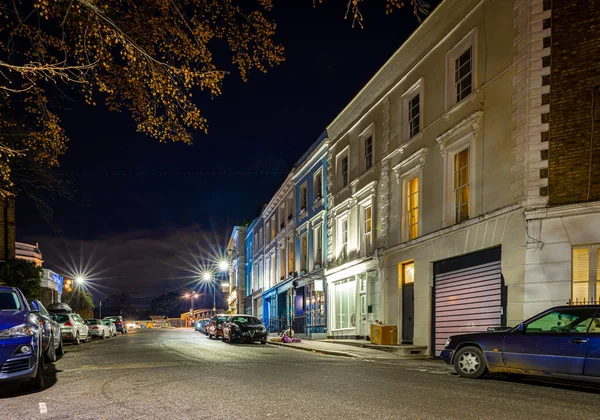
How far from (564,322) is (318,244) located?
884 inches

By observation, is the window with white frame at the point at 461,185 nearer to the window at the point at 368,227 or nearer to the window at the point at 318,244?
the window at the point at 368,227

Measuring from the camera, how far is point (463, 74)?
58.4 ft

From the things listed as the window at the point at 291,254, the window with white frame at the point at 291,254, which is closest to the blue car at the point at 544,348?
the window with white frame at the point at 291,254

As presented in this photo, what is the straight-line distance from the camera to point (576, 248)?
13039 mm

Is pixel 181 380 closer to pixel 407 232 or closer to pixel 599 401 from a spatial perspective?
pixel 599 401

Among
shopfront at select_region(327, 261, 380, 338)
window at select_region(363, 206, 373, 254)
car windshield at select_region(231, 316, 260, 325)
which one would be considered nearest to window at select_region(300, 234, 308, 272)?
shopfront at select_region(327, 261, 380, 338)

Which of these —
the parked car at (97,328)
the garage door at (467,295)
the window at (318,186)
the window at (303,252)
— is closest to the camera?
the garage door at (467,295)

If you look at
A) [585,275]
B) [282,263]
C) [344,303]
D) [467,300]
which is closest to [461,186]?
[467,300]

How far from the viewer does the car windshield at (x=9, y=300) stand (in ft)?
33.4

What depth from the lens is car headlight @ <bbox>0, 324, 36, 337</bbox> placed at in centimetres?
855

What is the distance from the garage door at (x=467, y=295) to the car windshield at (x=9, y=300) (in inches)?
Result: 445

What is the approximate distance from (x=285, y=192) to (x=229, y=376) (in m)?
30.0

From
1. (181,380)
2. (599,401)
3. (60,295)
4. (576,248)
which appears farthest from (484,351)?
(60,295)

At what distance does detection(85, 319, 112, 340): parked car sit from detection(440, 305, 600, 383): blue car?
26.2 metres
